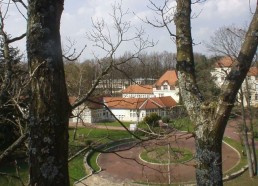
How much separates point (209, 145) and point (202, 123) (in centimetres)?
23

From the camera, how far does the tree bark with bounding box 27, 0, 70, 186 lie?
7.24 feet

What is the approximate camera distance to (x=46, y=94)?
7.38 feet

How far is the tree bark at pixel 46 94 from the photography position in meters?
2.21

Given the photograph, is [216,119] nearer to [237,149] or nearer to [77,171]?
[77,171]

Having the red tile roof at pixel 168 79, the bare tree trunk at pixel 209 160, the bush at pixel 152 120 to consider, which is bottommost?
the bush at pixel 152 120

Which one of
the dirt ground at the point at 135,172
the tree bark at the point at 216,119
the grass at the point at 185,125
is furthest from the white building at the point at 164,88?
the tree bark at the point at 216,119

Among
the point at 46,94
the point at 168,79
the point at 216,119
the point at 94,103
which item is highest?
the point at 168,79

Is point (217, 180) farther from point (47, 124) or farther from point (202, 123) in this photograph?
point (47, 124)

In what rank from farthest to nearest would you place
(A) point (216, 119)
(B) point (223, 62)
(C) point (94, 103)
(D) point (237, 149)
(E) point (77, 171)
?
(D) point (237, 149) < (E) point (77, 171) < (B) point (223, 62) < (C) point (94, 103) < (A) point (216, 119)

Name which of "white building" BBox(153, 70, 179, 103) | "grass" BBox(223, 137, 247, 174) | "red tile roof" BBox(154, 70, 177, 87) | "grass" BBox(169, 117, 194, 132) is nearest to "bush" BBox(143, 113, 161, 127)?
"grass" BBox(169, 117, 194, 132)

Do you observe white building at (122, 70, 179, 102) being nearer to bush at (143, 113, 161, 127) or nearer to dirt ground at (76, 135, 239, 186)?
bush at (143, 113, 161, 127)

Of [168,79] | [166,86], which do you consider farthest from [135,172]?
[168,79]

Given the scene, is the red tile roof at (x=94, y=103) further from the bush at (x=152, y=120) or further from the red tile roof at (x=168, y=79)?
the red tile roof at (x=168, y=79)

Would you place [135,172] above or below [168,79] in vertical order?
below
